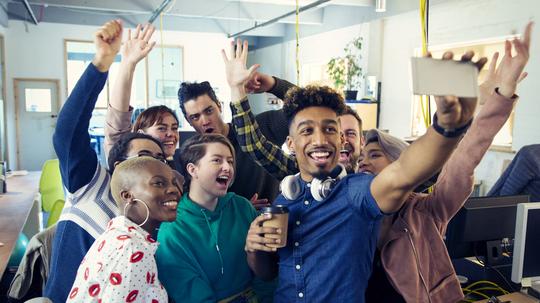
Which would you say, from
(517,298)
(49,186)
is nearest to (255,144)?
(517,298)

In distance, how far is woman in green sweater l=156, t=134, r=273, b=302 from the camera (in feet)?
4.59

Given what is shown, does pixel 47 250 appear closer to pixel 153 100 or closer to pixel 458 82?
pixel 458 82

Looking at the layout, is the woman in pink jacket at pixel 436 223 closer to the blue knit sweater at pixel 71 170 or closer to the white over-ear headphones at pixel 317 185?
the white over-ear headphones at pixel 317 185

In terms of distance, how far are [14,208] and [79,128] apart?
2557 millimetres

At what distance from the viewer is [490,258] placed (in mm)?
2123

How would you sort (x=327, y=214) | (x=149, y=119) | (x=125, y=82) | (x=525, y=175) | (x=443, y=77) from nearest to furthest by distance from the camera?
(x=443, y=77) → (x=327, y=214) → (x=125, y=82) → (x=149, y=119) → (x=525, y=175)

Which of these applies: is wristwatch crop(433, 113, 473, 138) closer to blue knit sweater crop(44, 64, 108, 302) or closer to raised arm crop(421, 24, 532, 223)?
raised arm crop(421, 24, 532, 223)

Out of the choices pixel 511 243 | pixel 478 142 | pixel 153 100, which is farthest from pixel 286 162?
pixel 153 100

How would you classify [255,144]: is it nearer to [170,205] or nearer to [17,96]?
[170,205]

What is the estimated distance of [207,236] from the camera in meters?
1.52

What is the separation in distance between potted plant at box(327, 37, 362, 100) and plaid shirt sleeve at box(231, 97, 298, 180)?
609 cm

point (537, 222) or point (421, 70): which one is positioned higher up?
point (421, 70)

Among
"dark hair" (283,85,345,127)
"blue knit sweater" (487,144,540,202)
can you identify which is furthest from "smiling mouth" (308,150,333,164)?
"blue knit sweater" (487,144,540,202)

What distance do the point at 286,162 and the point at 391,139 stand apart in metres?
0.42
